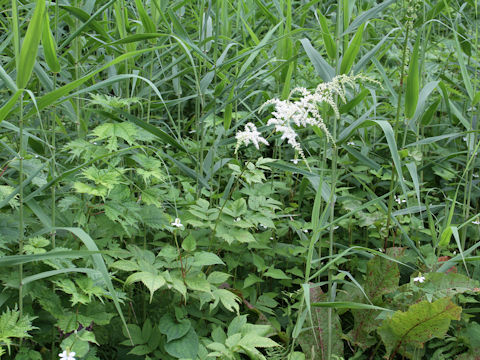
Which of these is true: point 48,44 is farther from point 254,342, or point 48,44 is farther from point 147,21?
point 254,342

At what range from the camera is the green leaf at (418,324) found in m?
1.54

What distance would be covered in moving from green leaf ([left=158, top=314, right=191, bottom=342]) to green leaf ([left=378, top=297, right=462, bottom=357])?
640mm

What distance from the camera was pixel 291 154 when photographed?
8.17ft

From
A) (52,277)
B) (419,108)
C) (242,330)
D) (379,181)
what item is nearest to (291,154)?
Answer: (379,181)

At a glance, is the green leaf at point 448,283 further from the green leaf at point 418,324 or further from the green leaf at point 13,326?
the green leaf at point 13,326

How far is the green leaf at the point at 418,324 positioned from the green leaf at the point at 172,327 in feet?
2.10

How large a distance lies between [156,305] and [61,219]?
1.38ft

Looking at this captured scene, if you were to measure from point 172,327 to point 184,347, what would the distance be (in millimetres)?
74

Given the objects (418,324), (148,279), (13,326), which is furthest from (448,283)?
(13,326)

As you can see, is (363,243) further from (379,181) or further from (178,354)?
(178,354)

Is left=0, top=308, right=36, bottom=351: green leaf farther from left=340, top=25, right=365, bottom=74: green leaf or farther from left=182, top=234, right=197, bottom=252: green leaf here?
left=340, top=25, right=365, bottom=74: green leaf

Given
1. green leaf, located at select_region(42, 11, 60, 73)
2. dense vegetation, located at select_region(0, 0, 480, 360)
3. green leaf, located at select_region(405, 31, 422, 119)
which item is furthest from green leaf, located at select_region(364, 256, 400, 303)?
green leaf, located at select_region(42, 11, 60, 73)

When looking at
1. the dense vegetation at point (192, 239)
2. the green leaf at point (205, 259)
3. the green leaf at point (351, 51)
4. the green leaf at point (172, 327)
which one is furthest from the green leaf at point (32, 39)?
the green leaf at point (351, 51)

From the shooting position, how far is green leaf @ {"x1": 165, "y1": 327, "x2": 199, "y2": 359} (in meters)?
1.40
